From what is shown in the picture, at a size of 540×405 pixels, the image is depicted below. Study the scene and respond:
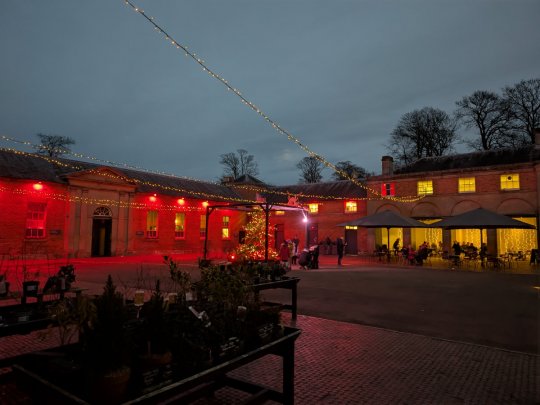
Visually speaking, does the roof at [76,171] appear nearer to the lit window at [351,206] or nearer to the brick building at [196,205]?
the brick building at [196,205]

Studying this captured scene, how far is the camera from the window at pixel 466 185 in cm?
2312

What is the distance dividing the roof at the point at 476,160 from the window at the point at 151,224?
18.2 meters

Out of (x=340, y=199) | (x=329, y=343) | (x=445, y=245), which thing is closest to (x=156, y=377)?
(x=329, y=343)

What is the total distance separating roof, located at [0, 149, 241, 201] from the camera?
1791cm

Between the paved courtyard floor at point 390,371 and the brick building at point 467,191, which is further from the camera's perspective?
the brick building at point 467,191

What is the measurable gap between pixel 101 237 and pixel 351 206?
18.4 metres

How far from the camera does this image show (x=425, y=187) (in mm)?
24922

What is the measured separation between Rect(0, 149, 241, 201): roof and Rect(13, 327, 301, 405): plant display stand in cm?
1280

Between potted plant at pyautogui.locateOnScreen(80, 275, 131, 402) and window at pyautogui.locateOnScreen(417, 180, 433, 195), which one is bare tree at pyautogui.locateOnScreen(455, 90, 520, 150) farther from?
potted plant at pyautogui.locateOnScreen(80, 275, 131, 402)

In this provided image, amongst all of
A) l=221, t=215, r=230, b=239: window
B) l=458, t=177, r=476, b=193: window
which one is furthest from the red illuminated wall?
l=458, t=177, r=476, b=193: window

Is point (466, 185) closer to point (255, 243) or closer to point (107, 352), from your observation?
point (255, 243)

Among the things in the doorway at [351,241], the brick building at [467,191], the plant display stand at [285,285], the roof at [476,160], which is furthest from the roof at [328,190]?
the plant display stand at [285,285]

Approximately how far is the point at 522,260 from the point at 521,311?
54.5 feet

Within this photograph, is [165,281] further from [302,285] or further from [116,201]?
[116,201]
